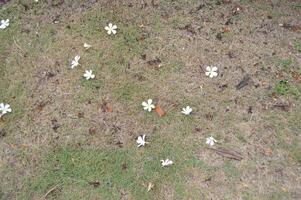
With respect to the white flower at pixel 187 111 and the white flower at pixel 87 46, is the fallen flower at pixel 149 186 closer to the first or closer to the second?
the white flower at pixel 187 111

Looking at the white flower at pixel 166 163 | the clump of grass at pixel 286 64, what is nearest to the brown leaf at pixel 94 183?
the white flower at pixel 166 163

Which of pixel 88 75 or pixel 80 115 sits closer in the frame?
pixel 80 115

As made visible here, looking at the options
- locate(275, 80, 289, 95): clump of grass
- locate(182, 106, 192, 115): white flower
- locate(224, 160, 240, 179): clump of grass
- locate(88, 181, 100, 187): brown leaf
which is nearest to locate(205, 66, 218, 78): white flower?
locate(182, 106, 192, 115): white flower

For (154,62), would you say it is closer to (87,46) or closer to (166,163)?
(87,46)

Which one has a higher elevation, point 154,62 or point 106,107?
point 154,62

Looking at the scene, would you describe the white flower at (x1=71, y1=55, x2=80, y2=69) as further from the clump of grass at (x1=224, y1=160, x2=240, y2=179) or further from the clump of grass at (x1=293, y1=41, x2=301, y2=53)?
the clump of grass at (x1=293, y1=41, x2=301, y2=53)

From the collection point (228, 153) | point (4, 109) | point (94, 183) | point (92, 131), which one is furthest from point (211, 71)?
point (4, 109)

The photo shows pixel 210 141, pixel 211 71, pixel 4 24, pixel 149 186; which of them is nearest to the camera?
pixel 149 186
